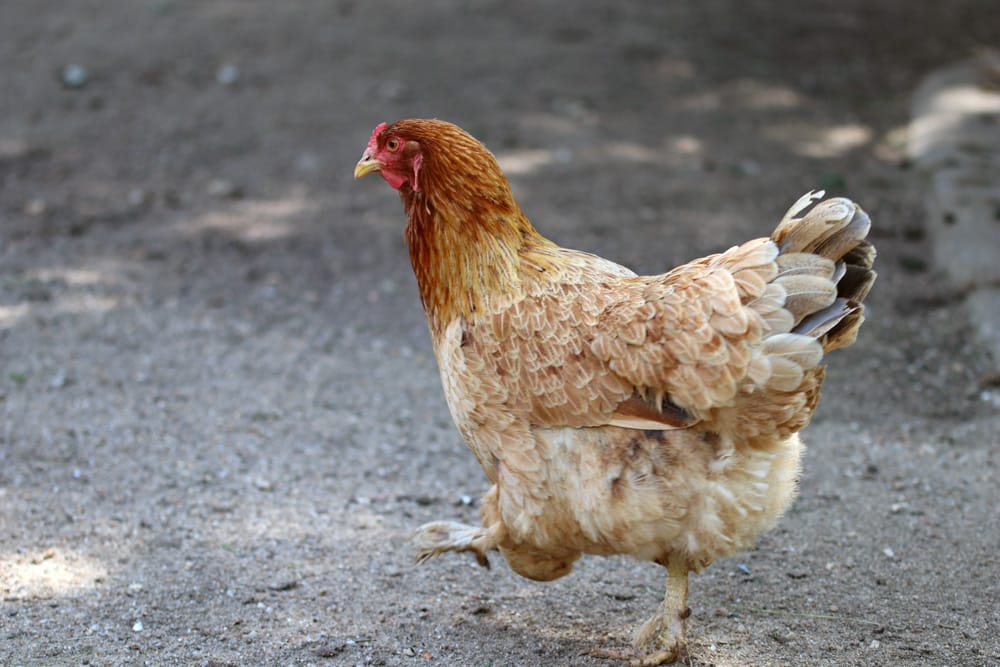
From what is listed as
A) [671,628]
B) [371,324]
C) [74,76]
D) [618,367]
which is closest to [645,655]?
[671,628]

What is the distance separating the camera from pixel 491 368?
3.34 meters

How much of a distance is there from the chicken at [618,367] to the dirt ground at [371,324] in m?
0.58

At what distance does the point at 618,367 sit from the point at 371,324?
330 cm

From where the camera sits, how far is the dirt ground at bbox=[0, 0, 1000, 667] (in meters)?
3.67

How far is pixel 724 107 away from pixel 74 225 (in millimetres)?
5413

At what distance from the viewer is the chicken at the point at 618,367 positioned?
2.93 m

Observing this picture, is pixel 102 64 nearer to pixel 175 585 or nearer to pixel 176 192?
pixel 176 192

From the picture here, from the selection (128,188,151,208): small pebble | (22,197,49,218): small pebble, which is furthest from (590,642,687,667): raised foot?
(22,197,49,218): small pebble

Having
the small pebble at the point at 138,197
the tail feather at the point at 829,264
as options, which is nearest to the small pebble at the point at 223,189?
the small pebble at the point at 138,197

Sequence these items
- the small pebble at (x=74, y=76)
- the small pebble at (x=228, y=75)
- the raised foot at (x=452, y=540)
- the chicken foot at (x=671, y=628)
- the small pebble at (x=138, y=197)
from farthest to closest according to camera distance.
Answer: the small pebble at (x=228, y=75) < the small pebble at (x=74, y=76) < the small pebble at (x=138, y=197) < the raised foot at (x=452, y=540) < the chicken foot at (x=671, y=628)

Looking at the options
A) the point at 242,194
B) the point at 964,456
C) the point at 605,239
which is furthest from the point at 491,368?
the point at 242,194

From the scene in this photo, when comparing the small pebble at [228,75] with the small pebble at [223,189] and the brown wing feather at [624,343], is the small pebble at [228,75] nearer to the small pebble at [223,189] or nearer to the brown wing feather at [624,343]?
the small pebble at [223,189]

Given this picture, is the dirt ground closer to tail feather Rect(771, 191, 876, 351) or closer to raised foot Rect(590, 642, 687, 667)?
raised foot Rect(590, 642, 687, 667)

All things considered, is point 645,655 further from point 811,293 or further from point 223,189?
point 223,189
